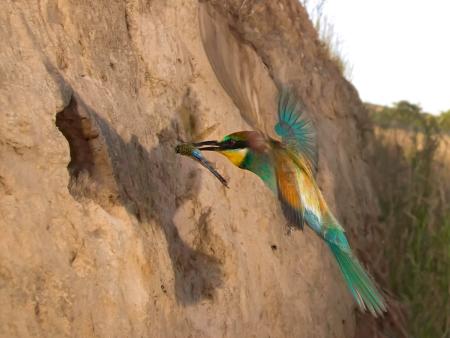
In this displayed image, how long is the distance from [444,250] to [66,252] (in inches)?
205

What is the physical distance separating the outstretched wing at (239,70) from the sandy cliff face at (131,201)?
0.42 feet

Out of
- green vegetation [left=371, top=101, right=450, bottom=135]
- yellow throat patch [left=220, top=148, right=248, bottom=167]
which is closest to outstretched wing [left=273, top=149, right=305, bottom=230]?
yellow throat patch [left=220, top=148, right=248, bottom=167]

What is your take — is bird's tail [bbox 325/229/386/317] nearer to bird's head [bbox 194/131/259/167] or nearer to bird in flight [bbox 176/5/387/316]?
bird in flight [bbox 176/5/387/316]

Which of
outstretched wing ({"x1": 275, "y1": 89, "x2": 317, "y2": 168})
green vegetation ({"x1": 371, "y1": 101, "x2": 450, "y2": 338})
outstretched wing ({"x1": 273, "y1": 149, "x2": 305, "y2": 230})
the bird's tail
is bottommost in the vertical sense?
green vegetation ({"x1": 371, "y1": 101, "x2": 450, "y2": 338})

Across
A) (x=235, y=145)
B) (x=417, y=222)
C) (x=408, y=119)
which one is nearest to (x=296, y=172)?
(x=235, y=145)

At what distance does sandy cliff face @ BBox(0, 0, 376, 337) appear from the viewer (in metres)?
2.92

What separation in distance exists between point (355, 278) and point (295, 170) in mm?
541

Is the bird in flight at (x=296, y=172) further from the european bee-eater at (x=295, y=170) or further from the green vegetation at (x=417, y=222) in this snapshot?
the green vegetation at (x=417, y=222)

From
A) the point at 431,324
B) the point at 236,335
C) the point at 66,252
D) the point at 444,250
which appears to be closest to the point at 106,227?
the point at 66,252

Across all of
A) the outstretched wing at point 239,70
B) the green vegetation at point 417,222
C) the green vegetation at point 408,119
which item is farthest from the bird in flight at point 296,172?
the green vegetation at point 408,119

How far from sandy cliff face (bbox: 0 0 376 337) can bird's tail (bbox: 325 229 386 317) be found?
0.77m

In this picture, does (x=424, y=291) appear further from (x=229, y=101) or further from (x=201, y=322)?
(x=201, y=322)

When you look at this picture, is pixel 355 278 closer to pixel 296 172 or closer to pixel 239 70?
pixel 296 172

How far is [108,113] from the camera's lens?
360 centimetres
